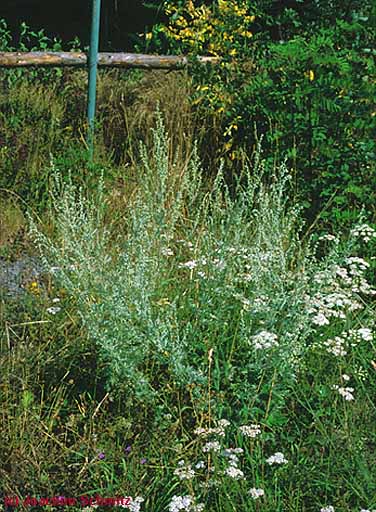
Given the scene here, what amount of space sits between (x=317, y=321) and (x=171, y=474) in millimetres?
822

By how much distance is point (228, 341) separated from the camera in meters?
3.75

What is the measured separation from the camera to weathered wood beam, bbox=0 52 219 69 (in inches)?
255

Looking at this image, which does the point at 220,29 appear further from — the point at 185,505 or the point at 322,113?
the point at 185,505

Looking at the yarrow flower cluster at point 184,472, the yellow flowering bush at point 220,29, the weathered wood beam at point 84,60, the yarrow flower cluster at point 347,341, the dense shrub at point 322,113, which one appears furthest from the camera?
the yellow flowering bush at point 220,29

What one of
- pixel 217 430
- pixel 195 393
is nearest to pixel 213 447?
pixel 217 430

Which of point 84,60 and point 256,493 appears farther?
point 84,60

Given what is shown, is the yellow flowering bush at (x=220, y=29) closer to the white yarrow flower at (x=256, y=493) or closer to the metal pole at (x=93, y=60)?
the metal pole at (x=93, y=60)

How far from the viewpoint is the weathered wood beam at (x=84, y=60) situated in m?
6.48

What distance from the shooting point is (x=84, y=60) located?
668 centimetres

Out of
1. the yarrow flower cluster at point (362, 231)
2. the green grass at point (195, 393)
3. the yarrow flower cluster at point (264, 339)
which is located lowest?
the green grass at point (195, 393)

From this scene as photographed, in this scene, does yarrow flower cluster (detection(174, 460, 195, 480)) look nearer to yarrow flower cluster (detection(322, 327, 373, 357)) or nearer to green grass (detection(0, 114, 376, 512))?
green grass (detection(0, 114, 376, 512))

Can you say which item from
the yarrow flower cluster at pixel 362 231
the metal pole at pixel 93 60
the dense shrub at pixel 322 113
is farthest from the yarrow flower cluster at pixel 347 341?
the metal pole at pixel 93 60

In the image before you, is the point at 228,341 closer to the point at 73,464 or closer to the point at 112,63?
the point at 73,464

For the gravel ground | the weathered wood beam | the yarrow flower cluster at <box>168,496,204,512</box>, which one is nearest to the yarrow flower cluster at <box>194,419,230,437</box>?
the yarrow flower cluster at <box>168,496,204,512</box>
